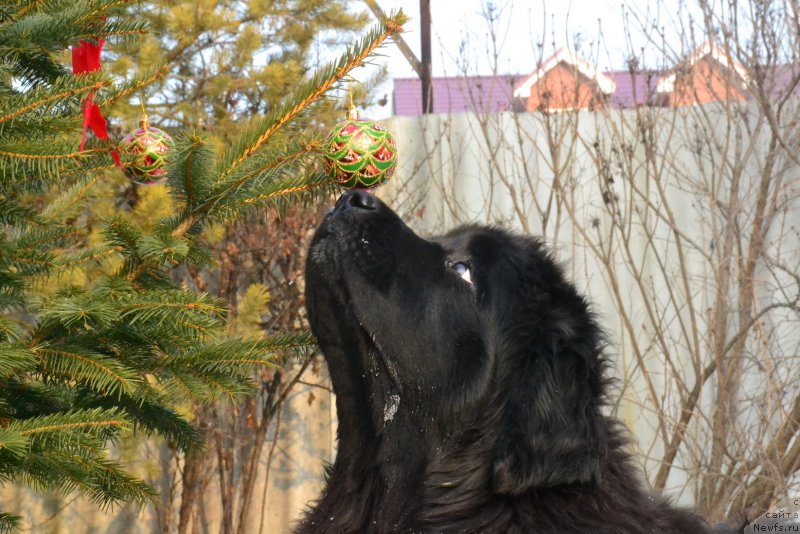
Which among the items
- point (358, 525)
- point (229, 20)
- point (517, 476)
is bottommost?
point (358, 525)

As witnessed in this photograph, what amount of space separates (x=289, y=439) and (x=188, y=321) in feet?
13.8

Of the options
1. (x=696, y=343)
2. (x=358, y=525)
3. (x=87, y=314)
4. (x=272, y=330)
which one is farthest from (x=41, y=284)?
(x=696, y=343)

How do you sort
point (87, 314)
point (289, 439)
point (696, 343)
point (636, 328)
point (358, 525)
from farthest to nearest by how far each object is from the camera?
point (289, 439), point (636, 328), point (696, 343), point (358, 525), point (87, 314)

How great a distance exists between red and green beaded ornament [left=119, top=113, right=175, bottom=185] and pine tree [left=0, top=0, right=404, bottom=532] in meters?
0.09

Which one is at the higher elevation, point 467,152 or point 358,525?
point 467,152

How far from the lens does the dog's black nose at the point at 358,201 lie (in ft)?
7.95

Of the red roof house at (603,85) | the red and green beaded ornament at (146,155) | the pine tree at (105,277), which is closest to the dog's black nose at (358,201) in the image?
the pine tree at (105,277)

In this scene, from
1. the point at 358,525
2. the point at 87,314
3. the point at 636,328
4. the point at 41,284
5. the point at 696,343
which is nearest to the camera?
the point at 87,314

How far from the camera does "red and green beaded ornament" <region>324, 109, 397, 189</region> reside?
2.24 meters

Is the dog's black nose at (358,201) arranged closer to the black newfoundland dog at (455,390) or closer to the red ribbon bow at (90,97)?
the black newfoundland dog at (455,390)

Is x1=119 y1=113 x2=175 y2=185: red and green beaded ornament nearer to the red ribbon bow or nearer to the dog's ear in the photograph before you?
the red ribbon bow

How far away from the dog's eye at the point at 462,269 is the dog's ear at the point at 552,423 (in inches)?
12.0

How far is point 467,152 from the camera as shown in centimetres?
593

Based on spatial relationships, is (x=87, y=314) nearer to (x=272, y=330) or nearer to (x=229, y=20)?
(x=272, y=330)
